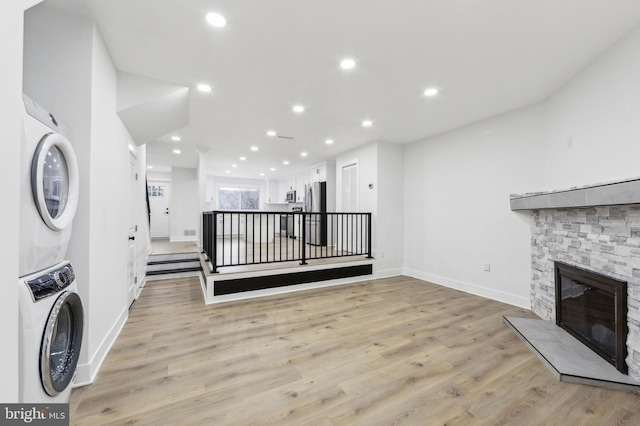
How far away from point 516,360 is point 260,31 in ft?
11.1

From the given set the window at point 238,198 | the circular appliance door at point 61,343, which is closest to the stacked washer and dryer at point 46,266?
the circular appliance door at point 61,343

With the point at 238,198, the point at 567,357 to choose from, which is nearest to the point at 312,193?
the point at 238,198

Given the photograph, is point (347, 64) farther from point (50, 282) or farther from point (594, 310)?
point (594, 310)

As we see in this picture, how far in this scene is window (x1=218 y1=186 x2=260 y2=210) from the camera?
34.2ft

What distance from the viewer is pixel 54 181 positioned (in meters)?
1.42

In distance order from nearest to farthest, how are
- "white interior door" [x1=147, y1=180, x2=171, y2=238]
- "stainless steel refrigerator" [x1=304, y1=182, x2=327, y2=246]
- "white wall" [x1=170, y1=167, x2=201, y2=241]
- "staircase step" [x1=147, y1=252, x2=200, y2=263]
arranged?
"staircase step" [x1=147, y1=252, x2=200, y2=263], "stainless steel refrigerator" [x1=304, y1=182, x2=327, y2=246], "white wall" [x1=170, y1=167, x2=201, y2=241], "white interior door" [x1=147, y1=180, x2=171, y2=238]

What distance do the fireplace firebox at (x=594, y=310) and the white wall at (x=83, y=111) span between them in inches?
154

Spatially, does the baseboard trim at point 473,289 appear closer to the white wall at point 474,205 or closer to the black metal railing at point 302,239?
the white wall at point 474,205

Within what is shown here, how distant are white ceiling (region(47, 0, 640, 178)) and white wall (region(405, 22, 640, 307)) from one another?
24 cm

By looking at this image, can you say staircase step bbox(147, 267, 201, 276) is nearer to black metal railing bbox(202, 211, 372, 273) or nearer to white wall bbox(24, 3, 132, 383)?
black metal railing bbox(202, 211, 372, 273)

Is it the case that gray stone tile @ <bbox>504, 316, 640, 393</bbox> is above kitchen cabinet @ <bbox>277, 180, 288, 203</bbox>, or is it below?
below

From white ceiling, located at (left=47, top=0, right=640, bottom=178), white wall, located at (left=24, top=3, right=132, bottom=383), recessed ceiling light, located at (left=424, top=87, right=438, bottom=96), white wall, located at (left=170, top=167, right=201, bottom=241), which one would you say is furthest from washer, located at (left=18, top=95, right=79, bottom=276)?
white wall, located at (left=170, top=167, right=201, bottom=241)

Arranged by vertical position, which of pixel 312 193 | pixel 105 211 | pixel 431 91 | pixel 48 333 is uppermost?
pixel 431 91

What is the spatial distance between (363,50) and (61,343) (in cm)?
295
